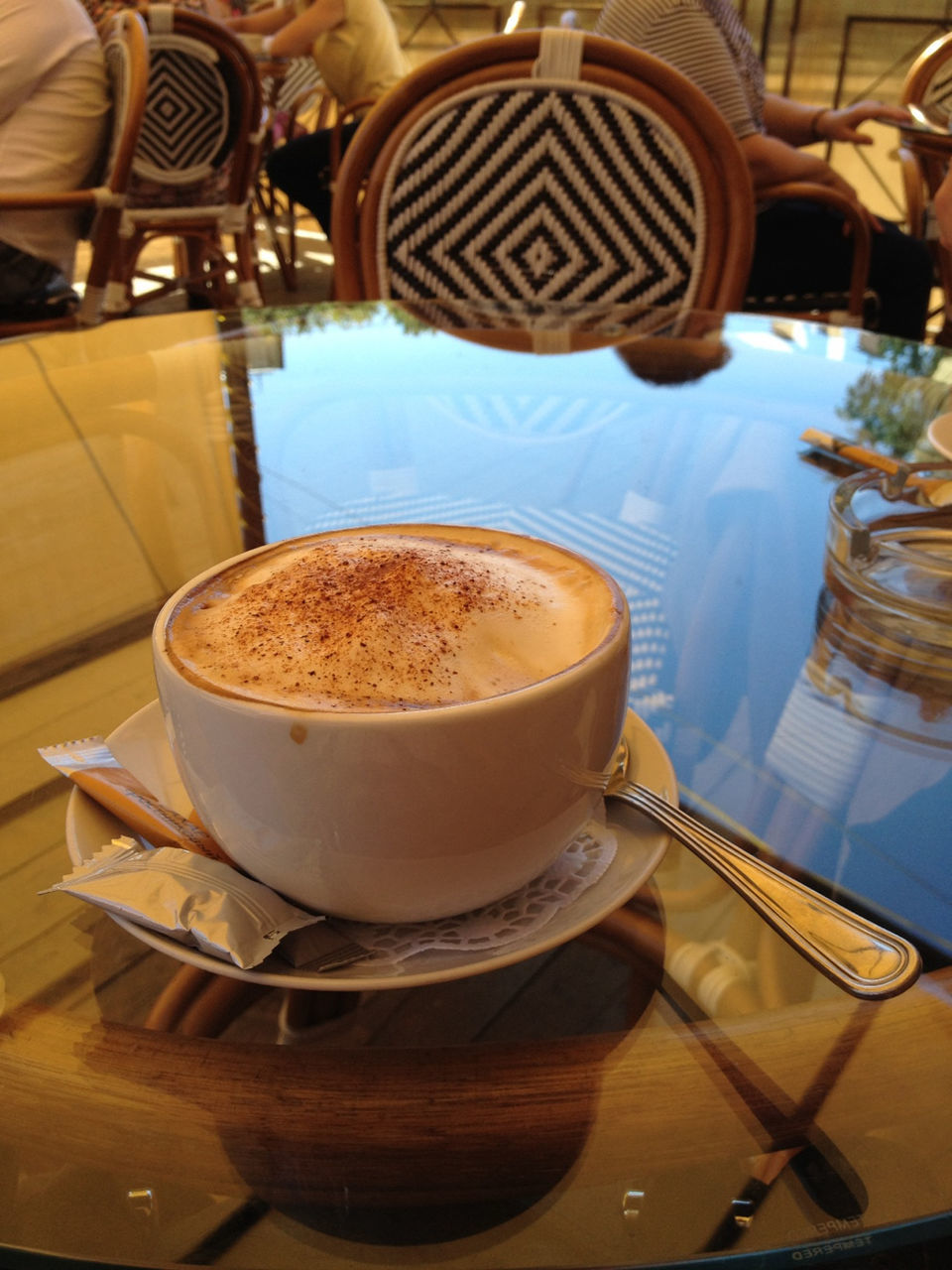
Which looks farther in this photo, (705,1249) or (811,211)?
(811,211)

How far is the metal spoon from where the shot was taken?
9.5 inches

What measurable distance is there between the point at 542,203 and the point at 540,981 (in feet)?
3.00

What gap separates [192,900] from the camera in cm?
25

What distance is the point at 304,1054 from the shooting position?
0.25 m

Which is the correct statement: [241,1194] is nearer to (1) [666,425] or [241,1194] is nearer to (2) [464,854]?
(2) [464,854]

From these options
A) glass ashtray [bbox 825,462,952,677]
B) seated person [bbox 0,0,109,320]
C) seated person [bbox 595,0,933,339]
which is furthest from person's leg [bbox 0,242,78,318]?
glass ashtray [bbox 825,462,952,677]

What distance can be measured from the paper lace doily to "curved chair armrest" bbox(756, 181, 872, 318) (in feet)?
5.53

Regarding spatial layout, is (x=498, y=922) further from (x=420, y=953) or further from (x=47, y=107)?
(x=47, y=107)

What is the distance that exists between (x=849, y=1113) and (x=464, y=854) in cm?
11

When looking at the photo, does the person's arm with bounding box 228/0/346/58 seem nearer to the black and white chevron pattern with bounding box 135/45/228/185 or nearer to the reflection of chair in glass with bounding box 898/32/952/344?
the black and white chevron pattern with bounding box 135/45/228/185

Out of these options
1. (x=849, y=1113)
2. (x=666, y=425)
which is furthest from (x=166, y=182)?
(x=849, y=1113)

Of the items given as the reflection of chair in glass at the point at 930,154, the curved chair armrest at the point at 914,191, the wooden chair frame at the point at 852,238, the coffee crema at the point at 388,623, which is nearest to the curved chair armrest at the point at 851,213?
the wooden chair frame at the point at 852,238

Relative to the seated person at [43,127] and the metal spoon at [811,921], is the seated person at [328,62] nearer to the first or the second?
the seated person at [43,127]

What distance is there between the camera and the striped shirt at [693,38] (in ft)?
5.97
